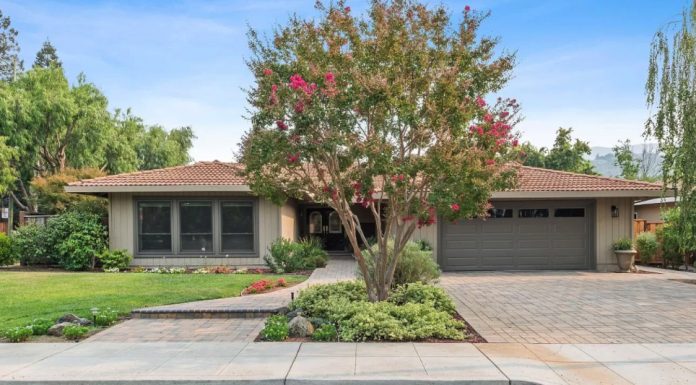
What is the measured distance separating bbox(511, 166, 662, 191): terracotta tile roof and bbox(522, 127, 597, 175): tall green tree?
19223 mm

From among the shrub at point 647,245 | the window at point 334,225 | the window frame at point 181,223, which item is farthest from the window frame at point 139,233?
the shrub at point 647,245

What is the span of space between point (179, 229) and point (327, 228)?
7509mm

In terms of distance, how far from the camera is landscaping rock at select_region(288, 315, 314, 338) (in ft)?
22.5

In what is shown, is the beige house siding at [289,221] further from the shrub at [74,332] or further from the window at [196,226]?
the shrub at [74,332]

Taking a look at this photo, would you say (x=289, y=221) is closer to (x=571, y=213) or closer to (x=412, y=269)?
(x=412, y=269)

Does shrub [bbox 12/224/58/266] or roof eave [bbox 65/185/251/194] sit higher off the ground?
roof eave [bbox 65/185/251/194]

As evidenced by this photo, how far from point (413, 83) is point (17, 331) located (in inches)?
253

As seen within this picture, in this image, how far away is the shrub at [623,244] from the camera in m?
15.2

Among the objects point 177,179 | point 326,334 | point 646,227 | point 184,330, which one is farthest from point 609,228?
point 177,179

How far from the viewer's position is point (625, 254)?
1508 cm

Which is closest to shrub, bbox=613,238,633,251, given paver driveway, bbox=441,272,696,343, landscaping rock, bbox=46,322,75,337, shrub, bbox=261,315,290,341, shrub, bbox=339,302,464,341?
paver driveway, bbox=441,272,696,343

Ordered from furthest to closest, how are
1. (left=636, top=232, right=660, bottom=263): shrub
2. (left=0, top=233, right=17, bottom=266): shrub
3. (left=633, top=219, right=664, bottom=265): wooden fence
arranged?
(left=633, top=219, right=664, bottom=265): wooden fence
(left=636, top=232, right=660, bottom=263): shrub
(left=0, top=233, right=17, bottom=266): shrub

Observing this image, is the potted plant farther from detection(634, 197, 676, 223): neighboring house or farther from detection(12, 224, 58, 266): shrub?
detection(12, 224, 58, 266): shrub

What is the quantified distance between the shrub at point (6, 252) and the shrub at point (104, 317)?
10.4m
